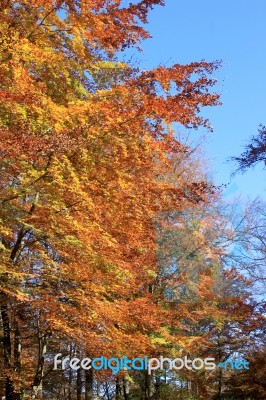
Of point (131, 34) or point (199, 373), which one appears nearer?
point (131, 34)

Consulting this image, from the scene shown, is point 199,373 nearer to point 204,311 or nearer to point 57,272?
point 204,311

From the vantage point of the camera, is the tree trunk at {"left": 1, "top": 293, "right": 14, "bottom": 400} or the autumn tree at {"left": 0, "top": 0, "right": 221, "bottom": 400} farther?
the tree trunk at {"left": 1, "top": 293, "right": 14, "bottom": 400}

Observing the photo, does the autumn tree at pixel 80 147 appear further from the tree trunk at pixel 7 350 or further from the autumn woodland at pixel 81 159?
the tree trunk at pixel 7 350

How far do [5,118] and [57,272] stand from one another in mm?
3431

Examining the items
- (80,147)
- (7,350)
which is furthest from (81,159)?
(7,350)

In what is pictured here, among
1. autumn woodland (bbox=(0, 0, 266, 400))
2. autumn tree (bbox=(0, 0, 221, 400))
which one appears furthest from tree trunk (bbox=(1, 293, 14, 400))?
autumn tree (bbox=(0, 0, 221, 400))

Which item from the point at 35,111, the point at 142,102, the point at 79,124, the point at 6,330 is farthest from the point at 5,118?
the point at 6,330

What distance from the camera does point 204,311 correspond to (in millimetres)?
14508

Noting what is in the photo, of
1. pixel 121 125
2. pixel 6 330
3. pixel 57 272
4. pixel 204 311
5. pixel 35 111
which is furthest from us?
pixel 204 311

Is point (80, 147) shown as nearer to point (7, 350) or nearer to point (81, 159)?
point (81, 159)

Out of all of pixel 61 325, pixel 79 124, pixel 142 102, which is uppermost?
pixel 142 102

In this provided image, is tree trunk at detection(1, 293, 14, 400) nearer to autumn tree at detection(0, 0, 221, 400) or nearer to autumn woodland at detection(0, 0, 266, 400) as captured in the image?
autumn woodland at detection(0, 0, 266, 400)

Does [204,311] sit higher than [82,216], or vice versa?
[82,216]

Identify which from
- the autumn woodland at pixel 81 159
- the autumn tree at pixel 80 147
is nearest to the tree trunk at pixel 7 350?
the autumn woodland at pixel 81 159
